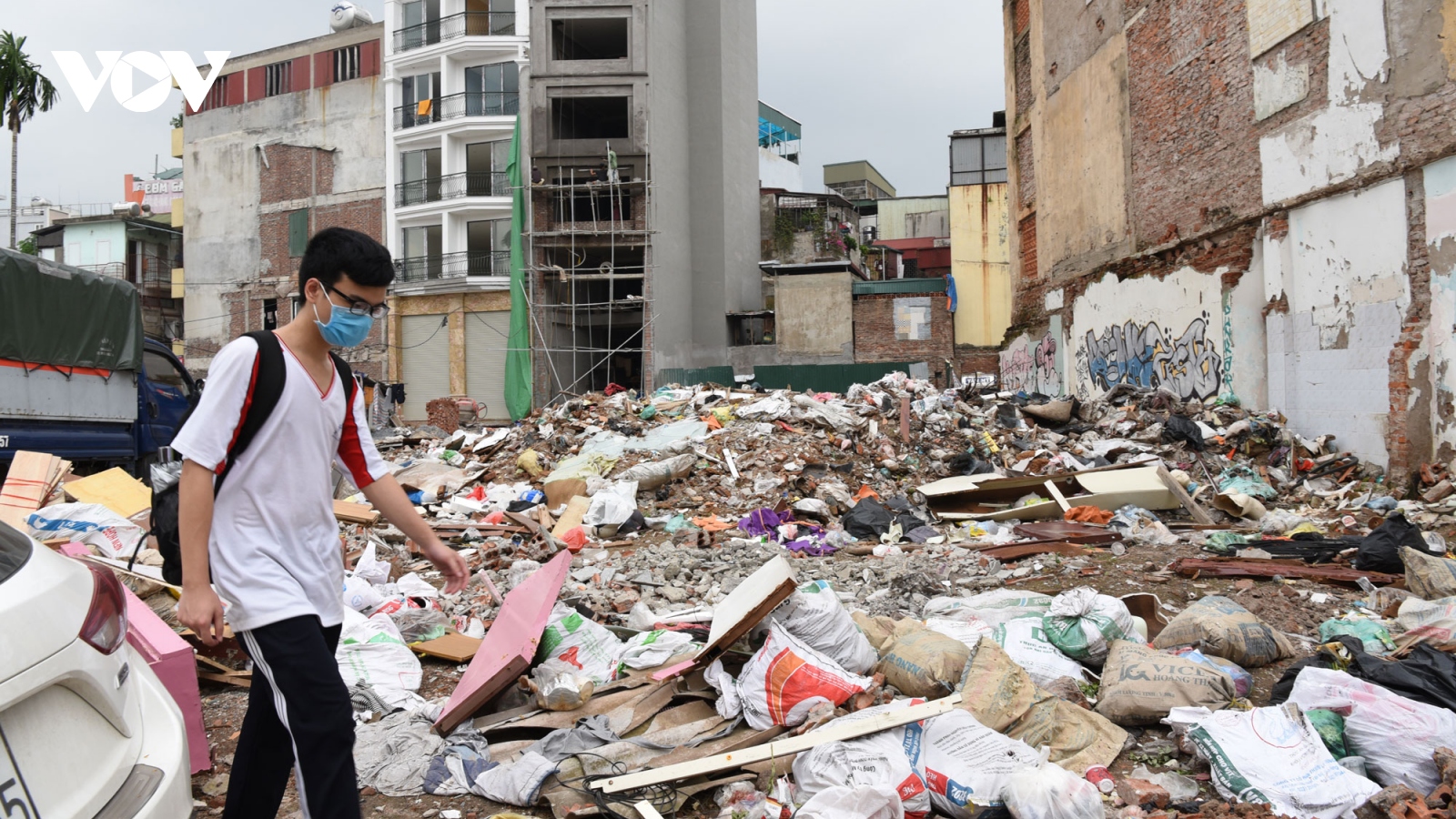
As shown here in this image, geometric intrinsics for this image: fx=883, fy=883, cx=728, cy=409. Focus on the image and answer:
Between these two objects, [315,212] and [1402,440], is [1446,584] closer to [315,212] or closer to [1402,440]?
[1402,440]

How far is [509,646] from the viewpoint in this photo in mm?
3602

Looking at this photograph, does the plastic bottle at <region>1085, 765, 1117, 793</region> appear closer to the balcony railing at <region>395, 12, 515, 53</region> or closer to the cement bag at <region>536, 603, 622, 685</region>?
the cement bag at <region>536, 603, 622, 685</region>

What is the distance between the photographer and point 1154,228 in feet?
43.9

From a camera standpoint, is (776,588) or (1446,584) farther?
(1446,584)

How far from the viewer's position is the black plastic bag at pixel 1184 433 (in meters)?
10.3

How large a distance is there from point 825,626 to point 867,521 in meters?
4.71

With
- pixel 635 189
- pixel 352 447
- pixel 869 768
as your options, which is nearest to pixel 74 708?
pixel 352 447

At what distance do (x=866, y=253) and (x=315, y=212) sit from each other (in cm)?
2085

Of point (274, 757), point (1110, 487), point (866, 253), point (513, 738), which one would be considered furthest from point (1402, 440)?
point (866, 253)

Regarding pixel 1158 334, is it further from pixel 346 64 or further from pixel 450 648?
pixel 346 64

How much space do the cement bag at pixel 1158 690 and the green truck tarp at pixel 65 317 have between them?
30.5 feet

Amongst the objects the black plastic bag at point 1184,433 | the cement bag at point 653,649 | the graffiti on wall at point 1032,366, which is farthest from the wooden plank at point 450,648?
the graffiti on wall at point 1032,366

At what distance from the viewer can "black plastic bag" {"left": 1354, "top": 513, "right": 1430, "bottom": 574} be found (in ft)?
18.2

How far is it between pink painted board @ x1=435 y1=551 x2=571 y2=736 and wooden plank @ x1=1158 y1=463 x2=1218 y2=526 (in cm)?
634
